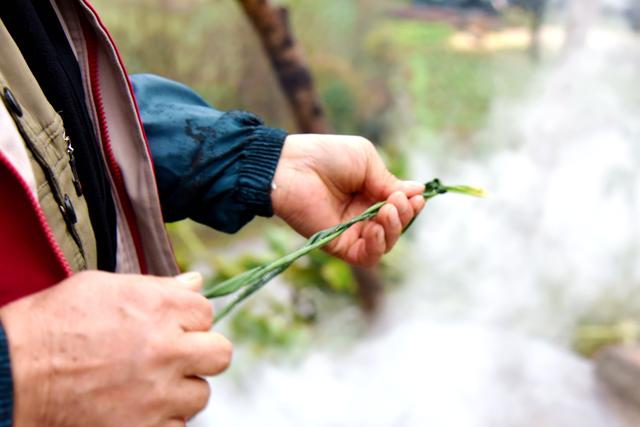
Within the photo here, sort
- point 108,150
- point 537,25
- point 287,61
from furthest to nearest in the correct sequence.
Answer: point 537,25 → point 287,61 → point 108,150

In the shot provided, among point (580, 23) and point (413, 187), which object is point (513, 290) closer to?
point (580, 23)

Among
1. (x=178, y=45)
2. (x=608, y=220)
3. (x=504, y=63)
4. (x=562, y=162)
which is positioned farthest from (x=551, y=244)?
(x=178, y=45)

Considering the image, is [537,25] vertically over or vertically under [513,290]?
over

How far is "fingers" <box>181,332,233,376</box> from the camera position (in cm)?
56

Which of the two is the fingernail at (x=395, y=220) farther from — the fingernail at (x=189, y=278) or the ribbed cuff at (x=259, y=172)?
the fingernail at (x=189, y=278)

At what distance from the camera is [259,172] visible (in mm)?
914

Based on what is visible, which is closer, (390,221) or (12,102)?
(12,102)

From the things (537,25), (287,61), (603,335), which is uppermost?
(287,61)

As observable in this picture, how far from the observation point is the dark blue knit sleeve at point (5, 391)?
0.48m

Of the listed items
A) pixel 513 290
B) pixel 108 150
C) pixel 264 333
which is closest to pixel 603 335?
pixel 513 290

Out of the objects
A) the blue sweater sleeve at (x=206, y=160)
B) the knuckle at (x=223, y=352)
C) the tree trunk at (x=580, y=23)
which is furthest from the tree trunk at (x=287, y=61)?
the tree trunk at (x=580, y=23)

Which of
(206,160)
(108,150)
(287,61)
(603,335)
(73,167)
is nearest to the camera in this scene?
(73,167)

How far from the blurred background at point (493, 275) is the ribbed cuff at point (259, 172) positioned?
1.18 m

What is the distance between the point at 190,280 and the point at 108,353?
0.12 m
